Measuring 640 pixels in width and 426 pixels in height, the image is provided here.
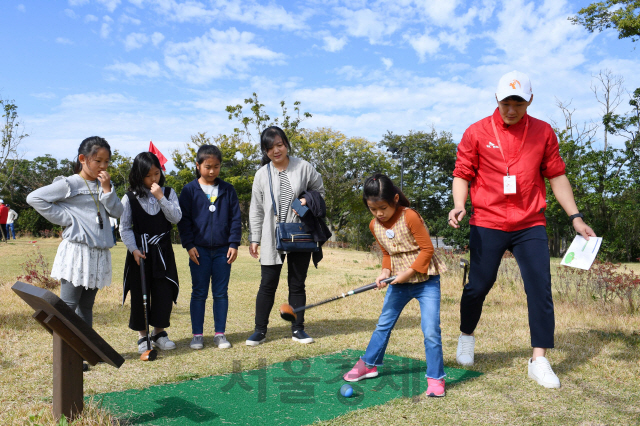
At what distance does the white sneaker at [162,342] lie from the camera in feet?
14.4

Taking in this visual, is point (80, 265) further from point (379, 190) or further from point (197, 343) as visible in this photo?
point (379, 190)

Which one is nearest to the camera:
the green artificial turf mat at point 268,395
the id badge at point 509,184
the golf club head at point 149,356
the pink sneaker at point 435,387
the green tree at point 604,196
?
the green artificial turf mat at point 268,395

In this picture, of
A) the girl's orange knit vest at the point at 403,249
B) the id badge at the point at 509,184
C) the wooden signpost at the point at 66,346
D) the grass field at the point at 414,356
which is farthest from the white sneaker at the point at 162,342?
the id badge at the point at 509,184

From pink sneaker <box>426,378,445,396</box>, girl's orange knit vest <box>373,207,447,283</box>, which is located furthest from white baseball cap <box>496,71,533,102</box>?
pink sneaker <box>426,378,445,396</box>

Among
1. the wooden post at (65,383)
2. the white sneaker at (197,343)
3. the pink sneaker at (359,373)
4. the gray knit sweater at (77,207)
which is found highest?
the gray knit sweater at (77,207)

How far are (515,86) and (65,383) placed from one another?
10.3 feet

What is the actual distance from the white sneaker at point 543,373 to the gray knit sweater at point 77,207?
3210 mm

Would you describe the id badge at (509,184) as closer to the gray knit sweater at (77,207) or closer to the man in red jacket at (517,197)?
the man in red jacket at (517,197)

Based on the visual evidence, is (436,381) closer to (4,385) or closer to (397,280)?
(397,280)

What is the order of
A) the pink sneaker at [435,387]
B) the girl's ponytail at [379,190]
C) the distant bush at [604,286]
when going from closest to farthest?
the pink sneaker at [435,387]
the girl's ponytail at [379,190]
the distant bush at [604,286]

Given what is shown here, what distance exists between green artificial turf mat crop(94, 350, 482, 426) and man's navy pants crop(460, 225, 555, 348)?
58 cm

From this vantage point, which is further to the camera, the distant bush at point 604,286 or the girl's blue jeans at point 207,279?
the distant bush at point 604,286

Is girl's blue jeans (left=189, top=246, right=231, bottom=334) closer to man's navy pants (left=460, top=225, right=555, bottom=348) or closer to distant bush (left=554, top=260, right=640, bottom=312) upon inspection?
man's navy pants (left=460, top=225, right=555, bottom=348)

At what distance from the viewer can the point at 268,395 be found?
308 centimetres
